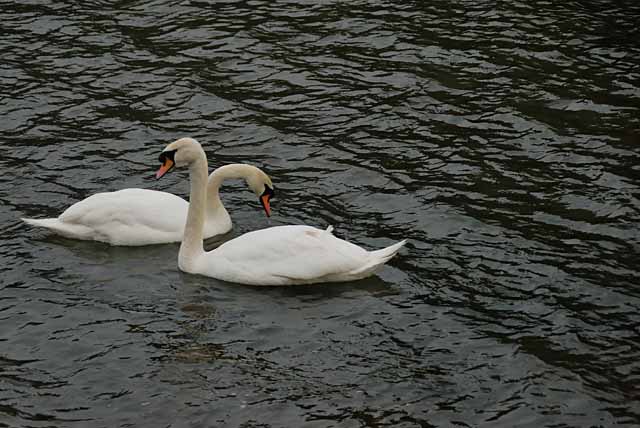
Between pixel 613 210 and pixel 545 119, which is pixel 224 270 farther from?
pixel 545 119

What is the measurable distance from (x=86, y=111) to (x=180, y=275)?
447 cm

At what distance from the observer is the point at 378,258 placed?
39.4ft

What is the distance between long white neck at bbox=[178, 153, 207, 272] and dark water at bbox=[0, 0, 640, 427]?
0.68 feet

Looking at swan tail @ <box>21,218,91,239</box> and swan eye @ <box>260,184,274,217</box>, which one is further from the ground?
swan eye @ <box>260,184,274,217</box>

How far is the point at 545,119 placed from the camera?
15641mm

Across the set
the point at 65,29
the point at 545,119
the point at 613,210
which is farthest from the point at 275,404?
the point at 65,29

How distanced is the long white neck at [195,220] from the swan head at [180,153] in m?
0.07

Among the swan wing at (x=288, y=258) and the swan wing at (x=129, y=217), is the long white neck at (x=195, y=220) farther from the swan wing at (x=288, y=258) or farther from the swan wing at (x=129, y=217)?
the swan wing at (x=129, y=217)

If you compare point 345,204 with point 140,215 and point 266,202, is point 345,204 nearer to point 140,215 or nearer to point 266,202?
point 266,202

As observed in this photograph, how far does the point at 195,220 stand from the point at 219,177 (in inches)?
28.6

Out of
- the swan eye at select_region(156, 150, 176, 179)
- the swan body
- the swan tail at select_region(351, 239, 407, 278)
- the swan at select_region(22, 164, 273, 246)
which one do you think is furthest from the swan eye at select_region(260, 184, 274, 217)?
the swan tail at select_region(351, 239, 407, 278)

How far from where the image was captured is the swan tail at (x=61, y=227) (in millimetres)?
13148

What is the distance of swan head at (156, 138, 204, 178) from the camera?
12.8 m

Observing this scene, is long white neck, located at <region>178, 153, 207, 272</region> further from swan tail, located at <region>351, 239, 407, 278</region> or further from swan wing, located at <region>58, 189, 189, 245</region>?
swan tail, located at <region>351, 239, 407, 278</region>
